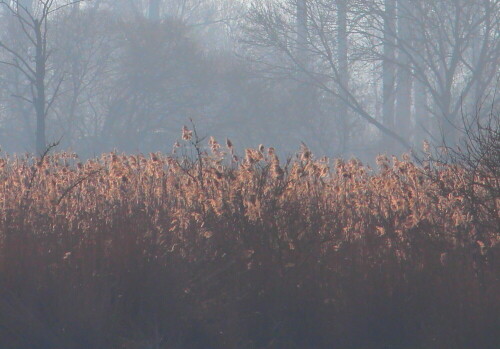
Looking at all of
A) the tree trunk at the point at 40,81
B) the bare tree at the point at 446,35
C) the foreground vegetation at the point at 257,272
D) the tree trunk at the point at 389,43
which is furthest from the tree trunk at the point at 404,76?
the foreground vegetation at the point at 257,272

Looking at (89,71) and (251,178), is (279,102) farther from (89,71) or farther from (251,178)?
(251,178)

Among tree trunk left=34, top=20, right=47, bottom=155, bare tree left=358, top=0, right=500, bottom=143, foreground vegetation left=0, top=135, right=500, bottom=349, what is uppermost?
bare tree left=358, top=0, right=500, bottom=143

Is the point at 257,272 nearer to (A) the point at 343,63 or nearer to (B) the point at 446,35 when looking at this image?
(B) the point at 446,35

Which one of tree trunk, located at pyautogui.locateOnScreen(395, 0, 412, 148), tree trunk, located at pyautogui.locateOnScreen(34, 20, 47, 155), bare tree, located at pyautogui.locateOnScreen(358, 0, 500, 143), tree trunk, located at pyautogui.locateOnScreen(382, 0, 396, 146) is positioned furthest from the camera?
tree trunk, located at pyautogui.locateOnScreen(395, 0, 412, 148)

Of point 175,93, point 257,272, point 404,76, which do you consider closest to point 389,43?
point 404,76

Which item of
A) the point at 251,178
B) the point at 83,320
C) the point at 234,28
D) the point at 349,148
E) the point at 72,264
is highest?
the point at 234,28

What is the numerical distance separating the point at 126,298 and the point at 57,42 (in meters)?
35.2

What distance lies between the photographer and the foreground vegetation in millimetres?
6262

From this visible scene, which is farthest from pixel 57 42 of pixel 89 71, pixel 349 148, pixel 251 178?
pixel 251 178

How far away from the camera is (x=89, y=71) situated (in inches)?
1647

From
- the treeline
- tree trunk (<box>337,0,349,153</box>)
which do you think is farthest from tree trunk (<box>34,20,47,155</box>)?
the treeline

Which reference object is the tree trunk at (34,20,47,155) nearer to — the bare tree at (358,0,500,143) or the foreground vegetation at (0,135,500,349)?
the foreground vegetation at (0,135,500,349)

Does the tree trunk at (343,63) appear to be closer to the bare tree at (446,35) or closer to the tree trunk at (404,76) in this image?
the bare tree at (446,35)

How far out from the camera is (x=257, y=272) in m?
6.61
